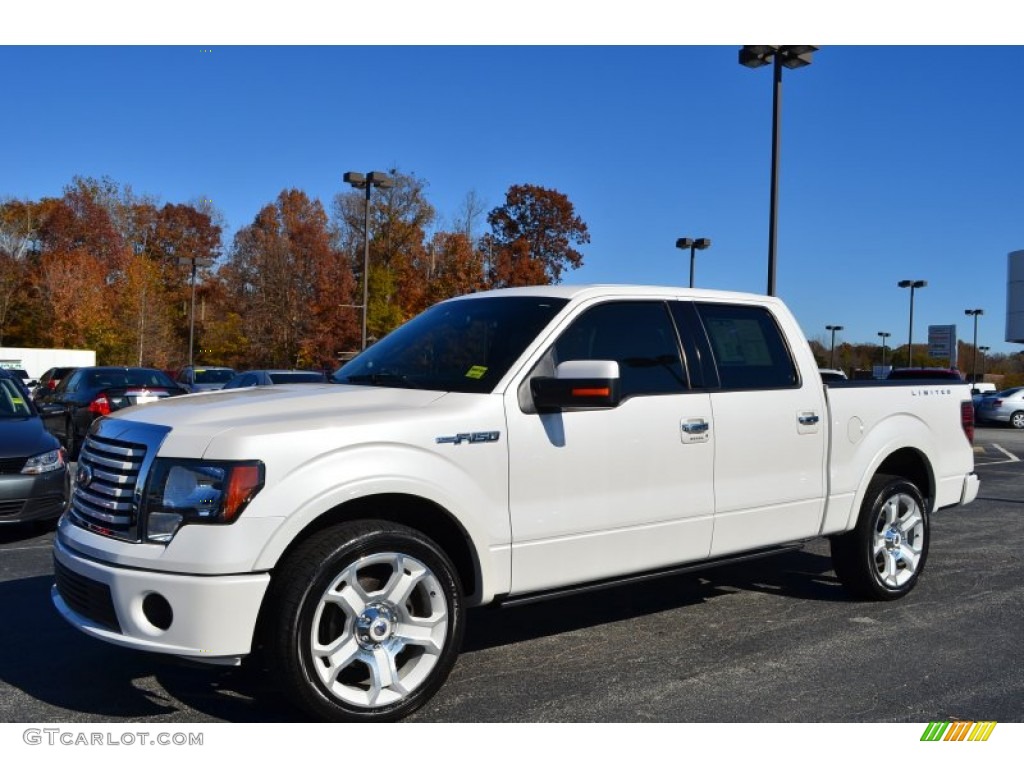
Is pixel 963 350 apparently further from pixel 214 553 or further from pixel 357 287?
pixel 214 553

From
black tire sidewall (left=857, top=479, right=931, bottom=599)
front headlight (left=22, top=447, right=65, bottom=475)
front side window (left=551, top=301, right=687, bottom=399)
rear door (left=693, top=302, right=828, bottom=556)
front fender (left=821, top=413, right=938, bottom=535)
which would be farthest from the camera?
front headlight (left=22, top=447, right=65, bottom=475)

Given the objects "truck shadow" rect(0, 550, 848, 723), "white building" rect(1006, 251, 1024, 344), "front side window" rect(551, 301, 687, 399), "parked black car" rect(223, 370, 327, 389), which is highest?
"white building" rect(1006, 251, 1024, 344)

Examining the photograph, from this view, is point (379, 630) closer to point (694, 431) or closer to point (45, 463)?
point (694, 431)

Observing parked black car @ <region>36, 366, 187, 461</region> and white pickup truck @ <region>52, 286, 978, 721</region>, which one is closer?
white pickup truck @ <region>52, 286, 978, 721</region>

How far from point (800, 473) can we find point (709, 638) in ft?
3.68

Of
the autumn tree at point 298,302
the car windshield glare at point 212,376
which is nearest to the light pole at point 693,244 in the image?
the car windshield glare at point 212,376

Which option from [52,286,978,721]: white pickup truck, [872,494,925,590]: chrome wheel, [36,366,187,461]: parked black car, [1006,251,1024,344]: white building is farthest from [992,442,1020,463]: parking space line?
[1006,251,1024,344]: white building

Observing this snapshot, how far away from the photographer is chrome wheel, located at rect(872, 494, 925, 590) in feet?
20.5

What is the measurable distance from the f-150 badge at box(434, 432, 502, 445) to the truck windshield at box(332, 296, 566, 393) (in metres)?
0.25

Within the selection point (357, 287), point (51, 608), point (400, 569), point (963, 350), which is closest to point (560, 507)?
point (400, 569)

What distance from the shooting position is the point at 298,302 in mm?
57062

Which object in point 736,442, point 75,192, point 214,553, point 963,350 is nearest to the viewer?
point 214,553

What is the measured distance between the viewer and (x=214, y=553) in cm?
364

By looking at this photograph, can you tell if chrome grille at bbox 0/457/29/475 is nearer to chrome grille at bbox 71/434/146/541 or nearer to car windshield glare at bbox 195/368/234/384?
chrome grille at bbox 71/434/146/541
